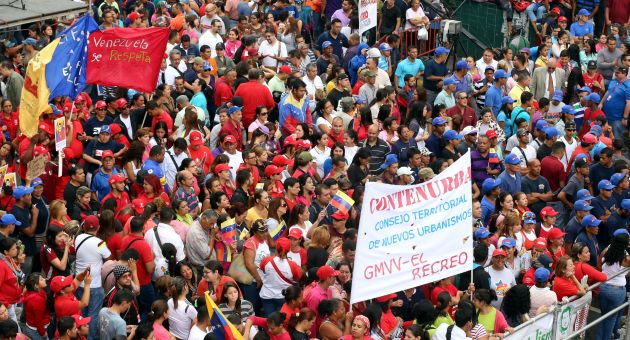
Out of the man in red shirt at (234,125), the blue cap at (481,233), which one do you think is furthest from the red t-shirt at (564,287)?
the man in red shirt at (234,125)

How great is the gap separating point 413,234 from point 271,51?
9093mm

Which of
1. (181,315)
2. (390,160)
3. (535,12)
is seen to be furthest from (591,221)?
(535,12)

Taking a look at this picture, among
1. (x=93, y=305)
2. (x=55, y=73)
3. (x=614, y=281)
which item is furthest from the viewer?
(x=55, y=73)

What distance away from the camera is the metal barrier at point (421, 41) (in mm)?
24406

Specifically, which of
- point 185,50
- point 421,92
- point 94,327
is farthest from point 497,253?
point 185,50

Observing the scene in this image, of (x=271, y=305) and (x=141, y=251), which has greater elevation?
(x=141, y=251)

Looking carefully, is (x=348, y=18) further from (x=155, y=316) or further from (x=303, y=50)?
(x=155, y=316)

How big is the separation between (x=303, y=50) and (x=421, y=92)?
2703 mm

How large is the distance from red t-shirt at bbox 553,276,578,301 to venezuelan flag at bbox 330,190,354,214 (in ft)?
8.63

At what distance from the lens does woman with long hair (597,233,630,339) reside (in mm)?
15641

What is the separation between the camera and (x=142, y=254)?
14.4m

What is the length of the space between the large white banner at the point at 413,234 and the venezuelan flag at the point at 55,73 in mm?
5522

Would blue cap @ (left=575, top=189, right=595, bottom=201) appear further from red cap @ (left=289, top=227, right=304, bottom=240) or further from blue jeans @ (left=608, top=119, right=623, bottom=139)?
blue jeans @ (left=608, top=119, right=623, bottom=139)

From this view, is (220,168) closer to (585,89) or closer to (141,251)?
(141,251)
